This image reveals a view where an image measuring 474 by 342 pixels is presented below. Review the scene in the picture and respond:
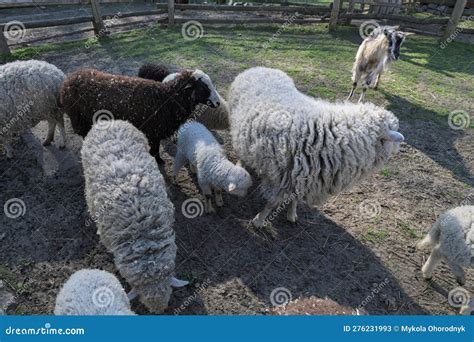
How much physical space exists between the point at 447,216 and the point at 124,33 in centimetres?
1076

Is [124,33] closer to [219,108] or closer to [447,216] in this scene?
[219,108]

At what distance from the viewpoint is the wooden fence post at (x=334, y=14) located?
11.6 meters

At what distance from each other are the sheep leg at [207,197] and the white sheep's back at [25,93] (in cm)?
292

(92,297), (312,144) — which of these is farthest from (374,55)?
(92,297)

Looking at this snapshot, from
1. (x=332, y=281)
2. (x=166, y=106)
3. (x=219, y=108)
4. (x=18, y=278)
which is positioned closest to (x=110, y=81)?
(x=166, y=106)

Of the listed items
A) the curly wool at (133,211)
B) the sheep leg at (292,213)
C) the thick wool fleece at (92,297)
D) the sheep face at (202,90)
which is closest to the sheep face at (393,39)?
the sheep face at (202,90)

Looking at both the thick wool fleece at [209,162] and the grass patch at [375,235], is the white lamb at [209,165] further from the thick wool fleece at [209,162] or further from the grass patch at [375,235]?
the grass patch at [375,235]

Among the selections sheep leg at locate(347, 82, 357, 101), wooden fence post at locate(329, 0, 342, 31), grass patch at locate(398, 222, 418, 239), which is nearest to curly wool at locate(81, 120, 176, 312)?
grass patch at locate(398, 222, 418, 239)

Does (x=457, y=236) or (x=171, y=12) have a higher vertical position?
(x=171, y=12)

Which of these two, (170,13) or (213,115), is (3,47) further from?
(213,115)

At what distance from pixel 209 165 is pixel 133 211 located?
1391 mm

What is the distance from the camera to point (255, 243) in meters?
4.44

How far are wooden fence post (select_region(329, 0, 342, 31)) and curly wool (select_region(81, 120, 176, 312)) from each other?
10.4 meters

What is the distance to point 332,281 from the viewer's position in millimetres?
4055
